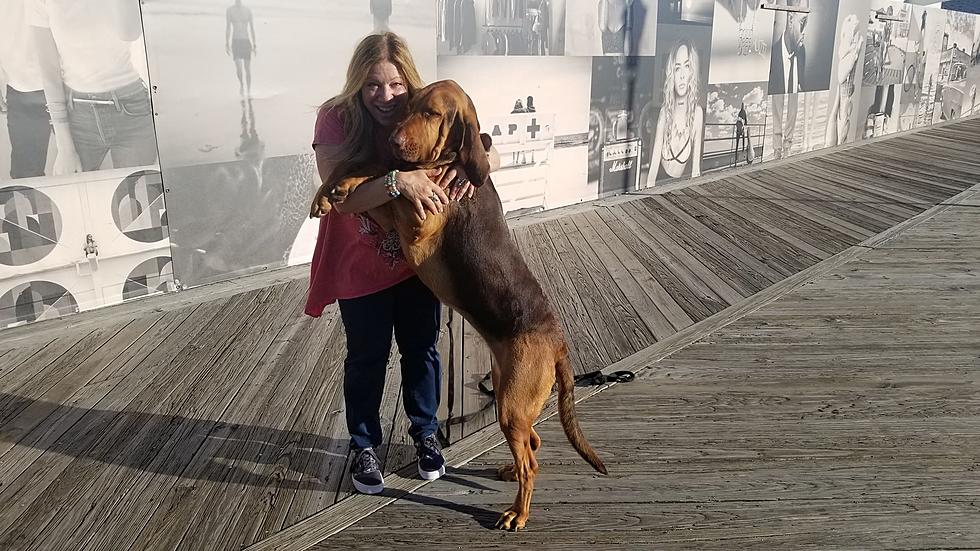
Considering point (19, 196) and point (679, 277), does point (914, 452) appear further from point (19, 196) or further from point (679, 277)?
point (19, 196)

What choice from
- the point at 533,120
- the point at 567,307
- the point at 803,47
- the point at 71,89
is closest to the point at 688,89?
the point at 533,120

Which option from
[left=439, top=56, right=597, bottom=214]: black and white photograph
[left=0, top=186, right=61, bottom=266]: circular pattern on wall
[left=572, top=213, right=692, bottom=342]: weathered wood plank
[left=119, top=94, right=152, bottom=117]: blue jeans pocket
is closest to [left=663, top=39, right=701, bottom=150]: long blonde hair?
[left=439, top=56, right=597, bottom=214]: black and white photograph

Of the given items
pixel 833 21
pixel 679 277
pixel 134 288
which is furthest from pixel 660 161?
pixel 134 288

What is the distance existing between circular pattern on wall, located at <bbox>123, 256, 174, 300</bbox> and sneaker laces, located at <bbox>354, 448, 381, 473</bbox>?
2.66 metres

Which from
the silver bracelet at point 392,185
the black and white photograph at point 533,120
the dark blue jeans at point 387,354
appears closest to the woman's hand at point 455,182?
the silver bracelet at point 392,185

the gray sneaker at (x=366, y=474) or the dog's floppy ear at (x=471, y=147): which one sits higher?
the dog's floppy ear at (x=471, y=147)

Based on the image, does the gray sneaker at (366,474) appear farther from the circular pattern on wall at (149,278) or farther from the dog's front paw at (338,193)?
the circular pattern on wall at (149,278)

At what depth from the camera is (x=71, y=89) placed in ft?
13.3

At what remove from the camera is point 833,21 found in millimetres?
11891

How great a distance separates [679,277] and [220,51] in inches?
142

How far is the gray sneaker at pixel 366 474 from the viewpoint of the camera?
8.64 feet

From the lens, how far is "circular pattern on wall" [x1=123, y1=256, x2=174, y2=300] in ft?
15.0

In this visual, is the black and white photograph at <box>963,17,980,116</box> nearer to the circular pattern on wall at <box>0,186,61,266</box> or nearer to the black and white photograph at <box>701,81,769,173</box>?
the black and white photograph at <box>701,81,769,173</box>

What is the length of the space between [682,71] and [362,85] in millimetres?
7405
